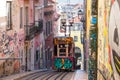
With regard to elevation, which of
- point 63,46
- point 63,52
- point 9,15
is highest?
point 9,15

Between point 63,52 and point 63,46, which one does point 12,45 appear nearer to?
point 63,46

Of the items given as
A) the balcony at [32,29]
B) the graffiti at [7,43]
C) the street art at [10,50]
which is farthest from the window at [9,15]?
the balcony at [32,29]

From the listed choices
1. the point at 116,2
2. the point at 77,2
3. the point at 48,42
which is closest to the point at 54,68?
the point at 48,42

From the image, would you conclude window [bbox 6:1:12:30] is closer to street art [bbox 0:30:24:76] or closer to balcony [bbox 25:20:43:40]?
street art [bbox 0:30:24:76]

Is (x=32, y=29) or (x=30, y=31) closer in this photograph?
(x=30, y=31)

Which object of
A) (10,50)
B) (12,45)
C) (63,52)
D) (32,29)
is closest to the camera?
(10,50)

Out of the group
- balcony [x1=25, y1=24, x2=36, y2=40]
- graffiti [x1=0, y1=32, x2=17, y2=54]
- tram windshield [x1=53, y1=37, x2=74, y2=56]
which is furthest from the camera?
balcony [x1=25, y1=24, x2=36, y2=40]

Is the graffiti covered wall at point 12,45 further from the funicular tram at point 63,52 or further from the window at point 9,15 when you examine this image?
the funicular tram at point 63,52

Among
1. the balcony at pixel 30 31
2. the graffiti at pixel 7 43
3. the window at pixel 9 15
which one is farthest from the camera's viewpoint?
the balcony at pixel 30 31

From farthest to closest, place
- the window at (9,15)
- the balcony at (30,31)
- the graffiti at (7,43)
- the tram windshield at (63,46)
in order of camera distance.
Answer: the balcony at (30,31)
the tram windshield at (63,46)
the window at (9,15)
the graffiti at (7,43)

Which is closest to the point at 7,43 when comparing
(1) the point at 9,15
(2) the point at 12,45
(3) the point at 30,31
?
(2) the point at 12,45

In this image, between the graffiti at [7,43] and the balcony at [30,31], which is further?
the balcony at [30,31]

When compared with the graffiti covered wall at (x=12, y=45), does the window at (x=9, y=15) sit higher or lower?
higher

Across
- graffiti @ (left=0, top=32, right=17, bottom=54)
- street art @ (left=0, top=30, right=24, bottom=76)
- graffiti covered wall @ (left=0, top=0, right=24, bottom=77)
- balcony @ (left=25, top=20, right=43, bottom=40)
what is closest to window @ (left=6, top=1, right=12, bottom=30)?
graffiti covered wall @ (left=0, top=0, right=24, bottom=77)
